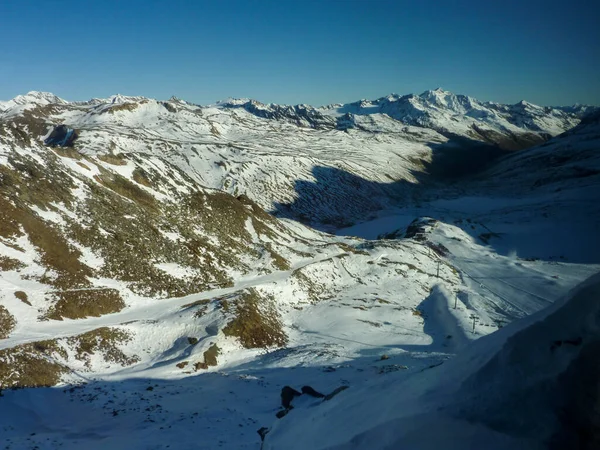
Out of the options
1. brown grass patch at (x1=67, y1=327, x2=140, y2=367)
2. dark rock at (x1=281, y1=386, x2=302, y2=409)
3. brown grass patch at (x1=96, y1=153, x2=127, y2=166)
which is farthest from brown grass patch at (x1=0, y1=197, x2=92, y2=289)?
brown grass patch at (x1=96, y1=153, x2=127, y2=166)

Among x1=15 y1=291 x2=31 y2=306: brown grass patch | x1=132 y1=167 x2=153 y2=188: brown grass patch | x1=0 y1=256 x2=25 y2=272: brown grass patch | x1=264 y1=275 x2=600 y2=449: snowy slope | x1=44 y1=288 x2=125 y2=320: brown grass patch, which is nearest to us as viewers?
x1=264 y1=275 x2=600 y2=449: snowy slope

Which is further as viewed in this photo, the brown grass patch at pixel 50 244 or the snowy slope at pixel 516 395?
the brown grass patch at pixel 50 244

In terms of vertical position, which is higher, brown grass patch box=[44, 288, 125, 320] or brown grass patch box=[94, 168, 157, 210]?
brown grass patch box=[94, 168, 157, 210]

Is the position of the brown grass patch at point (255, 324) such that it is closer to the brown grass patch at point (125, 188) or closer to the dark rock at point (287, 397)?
the dark rock at point (287, 397)

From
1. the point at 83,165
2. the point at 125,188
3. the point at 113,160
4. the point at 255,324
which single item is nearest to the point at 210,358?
the point at 255,324

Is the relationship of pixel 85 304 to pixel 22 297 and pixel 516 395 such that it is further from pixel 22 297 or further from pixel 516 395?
pixel 516 395

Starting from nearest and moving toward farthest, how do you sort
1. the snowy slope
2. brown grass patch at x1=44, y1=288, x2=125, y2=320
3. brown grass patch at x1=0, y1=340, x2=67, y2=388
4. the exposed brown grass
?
1. the snowy slope
2. brown grass patch at x1=0, y1=340, x2=67, y2=388
3. the exposed brown grass
4. brown grass patch at x1=44, y1=288, x2=125, y2=320

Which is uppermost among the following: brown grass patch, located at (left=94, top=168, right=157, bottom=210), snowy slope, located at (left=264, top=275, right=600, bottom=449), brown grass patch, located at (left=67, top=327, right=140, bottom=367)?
brown grass patch, located at (left=94, top=168, right=157, bottom=210)

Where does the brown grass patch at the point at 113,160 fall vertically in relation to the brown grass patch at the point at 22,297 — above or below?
above

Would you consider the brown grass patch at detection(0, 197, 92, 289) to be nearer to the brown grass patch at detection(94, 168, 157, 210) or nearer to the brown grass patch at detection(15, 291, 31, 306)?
the brown grass patch at detection(15, 291, 31, 306)

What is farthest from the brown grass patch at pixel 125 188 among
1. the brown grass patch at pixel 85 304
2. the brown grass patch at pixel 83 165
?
the brown grass patch at pixel 85 304
